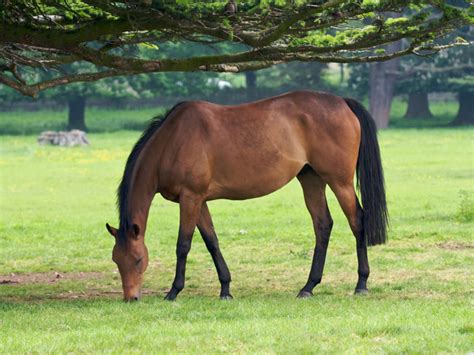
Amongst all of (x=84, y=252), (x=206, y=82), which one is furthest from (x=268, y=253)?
(x=206, y=82)

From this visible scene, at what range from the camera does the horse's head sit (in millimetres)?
11172

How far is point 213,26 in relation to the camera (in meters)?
10.7

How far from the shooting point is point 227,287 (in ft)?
38.2

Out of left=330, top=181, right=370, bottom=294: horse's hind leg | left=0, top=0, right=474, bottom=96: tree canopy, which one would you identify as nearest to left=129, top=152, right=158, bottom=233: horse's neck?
left=0, top=0, right=474, bottom=96: tree canopy

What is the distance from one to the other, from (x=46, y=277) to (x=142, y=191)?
297 centimetres

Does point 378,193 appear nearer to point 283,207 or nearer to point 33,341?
point 33,341

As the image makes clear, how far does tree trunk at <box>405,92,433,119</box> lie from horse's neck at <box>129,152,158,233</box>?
4448 cm

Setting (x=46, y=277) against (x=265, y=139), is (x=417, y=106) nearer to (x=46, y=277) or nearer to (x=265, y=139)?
(x=46, y=277)

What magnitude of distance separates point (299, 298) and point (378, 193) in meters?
1.59

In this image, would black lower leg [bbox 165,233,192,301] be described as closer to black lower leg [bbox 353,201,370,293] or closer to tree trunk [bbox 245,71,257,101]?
black lower leg [bbox 353,201,370,293]

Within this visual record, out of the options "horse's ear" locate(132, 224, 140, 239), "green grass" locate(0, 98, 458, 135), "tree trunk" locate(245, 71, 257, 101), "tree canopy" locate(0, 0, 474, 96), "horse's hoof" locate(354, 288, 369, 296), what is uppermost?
"tree canopy" locate(0, 0, 474, 96)

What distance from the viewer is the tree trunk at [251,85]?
56.0 metres

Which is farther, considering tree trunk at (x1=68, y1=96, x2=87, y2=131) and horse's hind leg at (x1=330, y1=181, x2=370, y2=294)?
tree trunk at (x1=68, y1=96, x2=87, y2=131)

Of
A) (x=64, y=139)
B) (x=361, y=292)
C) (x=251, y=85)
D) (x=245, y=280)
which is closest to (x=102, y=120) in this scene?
(x=251, y=85)
